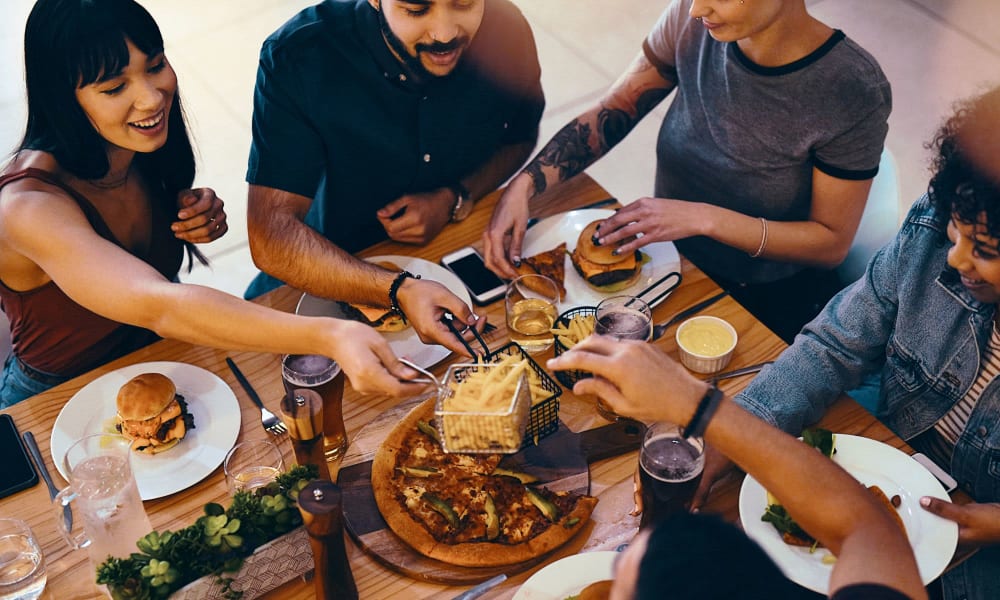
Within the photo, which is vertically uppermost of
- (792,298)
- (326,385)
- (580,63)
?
(326,385)

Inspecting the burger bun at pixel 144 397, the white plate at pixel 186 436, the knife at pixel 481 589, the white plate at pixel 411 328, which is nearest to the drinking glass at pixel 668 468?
the knife at pixel 481 589

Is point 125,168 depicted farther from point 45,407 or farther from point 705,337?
point 705,337

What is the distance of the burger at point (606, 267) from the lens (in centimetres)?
228

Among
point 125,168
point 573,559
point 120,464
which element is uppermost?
point 125,168

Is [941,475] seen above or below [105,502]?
below

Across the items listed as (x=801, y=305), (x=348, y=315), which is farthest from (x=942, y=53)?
(x=348, y=315)

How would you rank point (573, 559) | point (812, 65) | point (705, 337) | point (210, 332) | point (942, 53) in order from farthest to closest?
point (942, 53), point (812, 65), point (705, 337), point (210, 332), point (573, 559)

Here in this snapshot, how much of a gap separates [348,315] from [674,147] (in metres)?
1.11

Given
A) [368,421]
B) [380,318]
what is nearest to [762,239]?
[380,318]

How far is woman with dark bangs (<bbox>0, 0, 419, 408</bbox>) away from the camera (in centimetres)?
194

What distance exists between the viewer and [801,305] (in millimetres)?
2727

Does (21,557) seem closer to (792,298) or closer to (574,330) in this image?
(574,330)

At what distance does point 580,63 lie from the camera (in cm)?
516

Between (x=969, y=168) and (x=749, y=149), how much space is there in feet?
2.57
